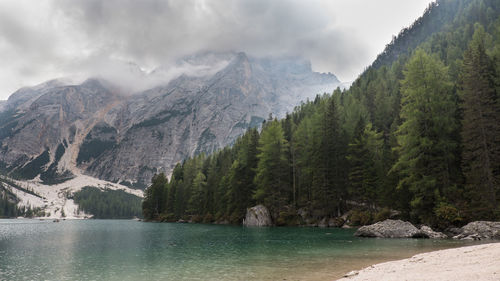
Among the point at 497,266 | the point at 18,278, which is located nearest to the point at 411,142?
the point at 497,266

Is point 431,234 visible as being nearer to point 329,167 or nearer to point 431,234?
point 431,234

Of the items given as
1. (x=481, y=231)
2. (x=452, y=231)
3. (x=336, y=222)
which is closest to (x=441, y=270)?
(x=481, y=231)

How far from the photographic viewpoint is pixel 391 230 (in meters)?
36.4

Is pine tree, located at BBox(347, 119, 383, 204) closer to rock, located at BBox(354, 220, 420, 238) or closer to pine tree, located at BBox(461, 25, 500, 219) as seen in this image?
rock, located at BBox(354, 220, 420, 238)

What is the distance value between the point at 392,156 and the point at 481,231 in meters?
19.8

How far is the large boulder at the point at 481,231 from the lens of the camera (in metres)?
28.7

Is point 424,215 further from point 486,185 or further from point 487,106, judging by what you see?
point 487,106

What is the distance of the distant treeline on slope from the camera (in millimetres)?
36125

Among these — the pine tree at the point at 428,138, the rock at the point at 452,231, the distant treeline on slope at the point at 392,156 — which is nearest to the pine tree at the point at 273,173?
the distant treeline on slope at the point at 392,156

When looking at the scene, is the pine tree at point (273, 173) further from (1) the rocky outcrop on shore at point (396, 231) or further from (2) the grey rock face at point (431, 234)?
(2) the grey rock face at point (431, 234)

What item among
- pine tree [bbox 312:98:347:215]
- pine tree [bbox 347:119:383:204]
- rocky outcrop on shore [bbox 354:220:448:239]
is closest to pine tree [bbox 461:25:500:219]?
rocky outcrop on shore [bbox 354:220:448:239]

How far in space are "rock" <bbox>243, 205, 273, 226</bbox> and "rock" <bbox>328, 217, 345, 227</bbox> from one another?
42.1 feet

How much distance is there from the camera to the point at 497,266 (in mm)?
10719

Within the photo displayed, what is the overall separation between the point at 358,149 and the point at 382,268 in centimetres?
4373
